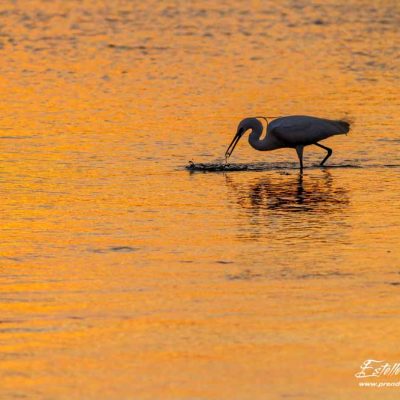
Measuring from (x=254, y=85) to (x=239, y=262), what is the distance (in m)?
13.2

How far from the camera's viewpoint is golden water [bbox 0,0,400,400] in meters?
8.27

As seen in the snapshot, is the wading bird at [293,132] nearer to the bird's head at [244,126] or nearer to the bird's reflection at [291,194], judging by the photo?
the bird's head at [244,126]

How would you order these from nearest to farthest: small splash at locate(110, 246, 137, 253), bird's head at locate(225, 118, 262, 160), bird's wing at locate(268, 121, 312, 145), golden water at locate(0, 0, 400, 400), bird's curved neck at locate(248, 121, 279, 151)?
golden water at locate(0, 0, 400, 400)
small splash at locate(110, 246, 137, 253)
bird's wing at locate(268, 121, 312, 145)
bird's curved neck at locate(248, 121, 279, 151)
bird's head at locate(225, 118, 262, 160)

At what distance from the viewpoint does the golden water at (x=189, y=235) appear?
8266 mm

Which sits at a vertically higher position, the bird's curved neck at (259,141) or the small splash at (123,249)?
the small splash at (123,249)

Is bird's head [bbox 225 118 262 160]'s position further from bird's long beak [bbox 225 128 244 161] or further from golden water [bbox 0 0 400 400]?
golden water [bbox 0 0 400 400]
